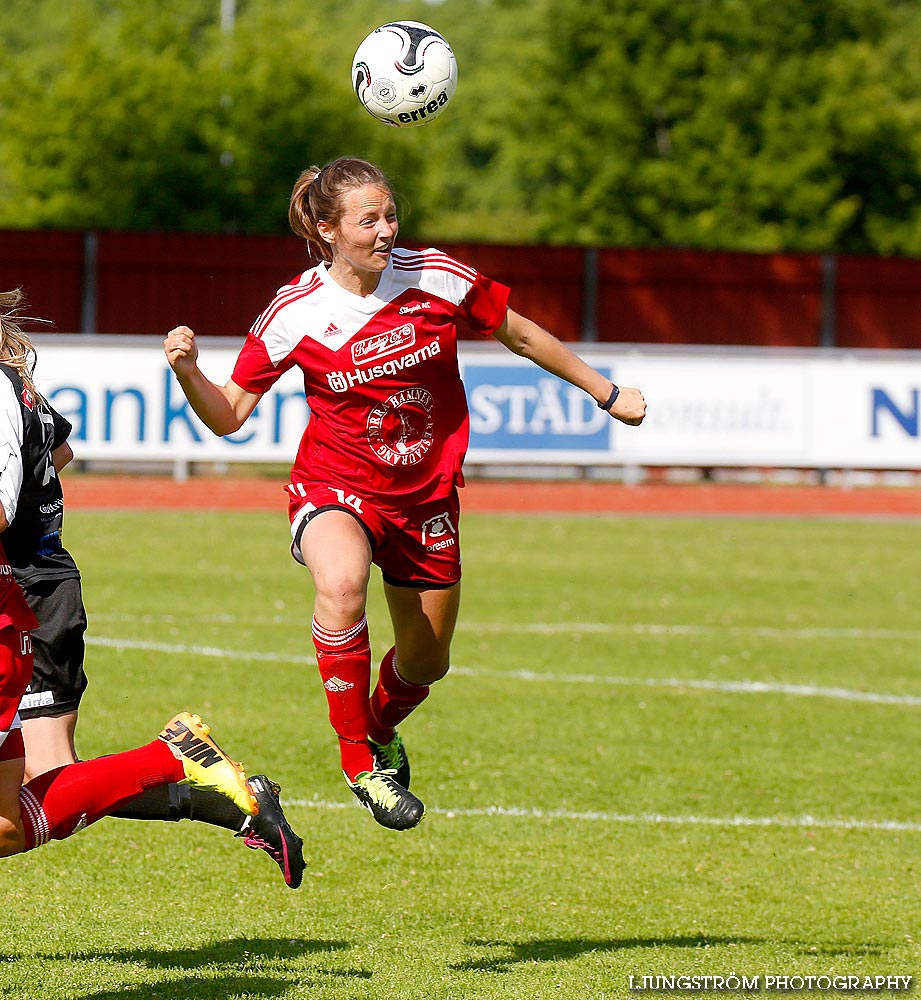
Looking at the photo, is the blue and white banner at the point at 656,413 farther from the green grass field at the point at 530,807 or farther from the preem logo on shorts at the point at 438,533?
the preem logo on shorts at the point at 438,533

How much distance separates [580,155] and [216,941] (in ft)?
131

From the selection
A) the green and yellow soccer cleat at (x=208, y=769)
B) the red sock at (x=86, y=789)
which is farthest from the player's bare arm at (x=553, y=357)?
the red sock at (x=86, y=789)

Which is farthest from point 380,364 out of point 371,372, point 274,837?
point 274,837

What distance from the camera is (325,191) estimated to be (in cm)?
566

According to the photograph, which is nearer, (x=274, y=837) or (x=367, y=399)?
(x=274, y=837)

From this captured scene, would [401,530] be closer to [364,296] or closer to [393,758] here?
[364,296]

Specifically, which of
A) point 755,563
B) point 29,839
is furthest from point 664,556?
point 29,839

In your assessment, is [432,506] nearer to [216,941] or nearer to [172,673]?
[216,941]

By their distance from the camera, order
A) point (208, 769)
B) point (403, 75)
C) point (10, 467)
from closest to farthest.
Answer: point (10, 467) → point (208, 769) → point (403, 75)

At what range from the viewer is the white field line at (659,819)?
743cm

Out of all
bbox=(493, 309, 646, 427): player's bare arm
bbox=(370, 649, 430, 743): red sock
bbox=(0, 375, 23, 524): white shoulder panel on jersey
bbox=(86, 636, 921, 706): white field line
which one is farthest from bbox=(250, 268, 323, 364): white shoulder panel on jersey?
bbox=(86, 636, 921, 706): white field line

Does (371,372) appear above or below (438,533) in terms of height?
above

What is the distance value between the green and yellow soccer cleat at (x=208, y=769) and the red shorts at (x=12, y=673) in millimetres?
790

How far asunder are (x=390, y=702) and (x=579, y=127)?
131 ft
